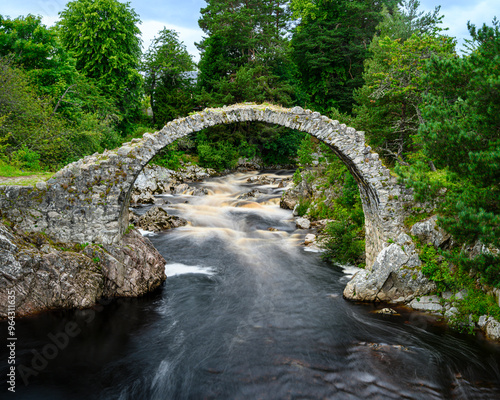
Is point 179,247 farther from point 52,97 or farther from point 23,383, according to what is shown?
point 52,97

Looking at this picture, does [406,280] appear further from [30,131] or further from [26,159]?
[30,131]

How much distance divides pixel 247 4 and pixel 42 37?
2504 cm

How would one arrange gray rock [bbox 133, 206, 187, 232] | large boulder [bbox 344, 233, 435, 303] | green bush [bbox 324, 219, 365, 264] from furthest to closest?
1. gray rock [bbox 133, 206, 187, 232]
2. green bush [bbox 324, 219, 365, 264]
3. large boulder [bbox 344, 233, 435, 303]

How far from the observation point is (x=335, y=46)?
32094 millimetres

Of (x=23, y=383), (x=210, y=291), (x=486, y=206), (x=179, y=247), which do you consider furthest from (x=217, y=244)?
(x=486, y=206)

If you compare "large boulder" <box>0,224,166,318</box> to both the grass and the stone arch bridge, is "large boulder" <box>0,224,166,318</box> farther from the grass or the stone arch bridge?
the grass

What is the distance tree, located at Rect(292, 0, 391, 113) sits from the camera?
31.0m

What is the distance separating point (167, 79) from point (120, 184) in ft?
107

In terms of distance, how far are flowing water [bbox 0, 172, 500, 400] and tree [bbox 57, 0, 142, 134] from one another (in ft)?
69.2

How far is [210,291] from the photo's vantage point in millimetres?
10016

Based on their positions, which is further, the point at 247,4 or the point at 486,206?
the point at 247,4

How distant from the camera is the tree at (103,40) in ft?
79.2

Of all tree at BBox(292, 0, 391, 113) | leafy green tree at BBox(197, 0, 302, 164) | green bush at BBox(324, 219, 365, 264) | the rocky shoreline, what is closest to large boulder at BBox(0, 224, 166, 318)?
the rocky shoreline

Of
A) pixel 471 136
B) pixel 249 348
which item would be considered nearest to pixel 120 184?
pixel 249 348
